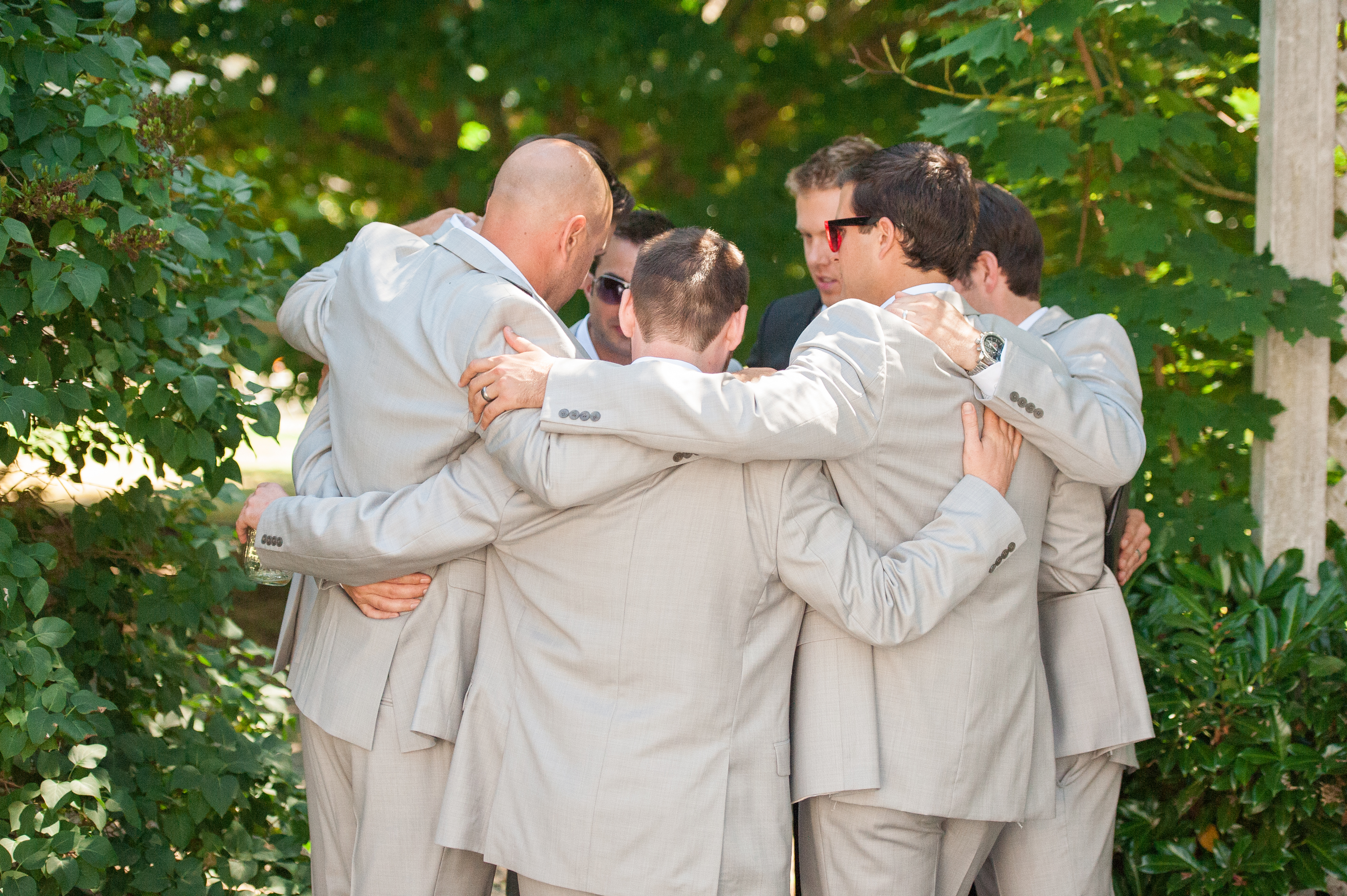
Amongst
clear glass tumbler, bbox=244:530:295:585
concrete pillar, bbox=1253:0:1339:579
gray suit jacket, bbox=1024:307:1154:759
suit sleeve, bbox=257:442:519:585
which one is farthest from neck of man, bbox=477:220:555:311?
concrete pillar, bbox=1253:0:1339:579

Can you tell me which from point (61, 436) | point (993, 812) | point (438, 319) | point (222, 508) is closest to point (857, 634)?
point (993, 812)

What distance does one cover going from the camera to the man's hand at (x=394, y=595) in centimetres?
252

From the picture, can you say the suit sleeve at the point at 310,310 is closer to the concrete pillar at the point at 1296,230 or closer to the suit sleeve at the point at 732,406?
the suit sleeve at the point at 732,406

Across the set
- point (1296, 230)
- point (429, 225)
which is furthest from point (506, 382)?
point (1296, 230)

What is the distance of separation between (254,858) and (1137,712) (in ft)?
8.11

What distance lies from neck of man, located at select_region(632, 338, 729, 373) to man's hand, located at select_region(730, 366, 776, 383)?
5 centimetres

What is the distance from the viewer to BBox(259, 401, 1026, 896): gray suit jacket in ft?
7.18

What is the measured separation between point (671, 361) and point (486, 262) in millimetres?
565

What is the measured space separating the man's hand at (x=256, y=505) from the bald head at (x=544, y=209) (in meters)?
0.81

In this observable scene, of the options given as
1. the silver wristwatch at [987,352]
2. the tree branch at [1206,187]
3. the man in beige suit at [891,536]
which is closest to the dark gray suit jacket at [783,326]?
the tree branch at [1206,187]

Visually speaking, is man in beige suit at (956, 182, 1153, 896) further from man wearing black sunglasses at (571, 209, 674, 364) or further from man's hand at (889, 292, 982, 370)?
man wearing black sunglasses at (571, 209, 674, 364)

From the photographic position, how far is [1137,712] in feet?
8.96

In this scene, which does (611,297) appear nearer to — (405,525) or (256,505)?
(256,505)

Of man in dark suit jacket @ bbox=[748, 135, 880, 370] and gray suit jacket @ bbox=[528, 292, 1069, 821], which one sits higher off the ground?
man in dark suit jacket @ bbox=[748, 135, 880, 370]
